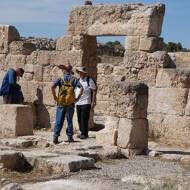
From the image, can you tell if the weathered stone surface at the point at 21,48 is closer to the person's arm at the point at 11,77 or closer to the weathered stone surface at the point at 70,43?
the weathered stone surface at the point at 70,43

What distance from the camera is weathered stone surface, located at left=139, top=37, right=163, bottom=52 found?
13880 mm

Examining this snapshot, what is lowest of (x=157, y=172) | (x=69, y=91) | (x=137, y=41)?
(x=157, y=172)

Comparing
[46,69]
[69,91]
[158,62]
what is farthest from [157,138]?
[46,69]

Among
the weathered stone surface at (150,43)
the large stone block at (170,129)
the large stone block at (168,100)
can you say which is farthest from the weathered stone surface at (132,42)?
the large stone block at (170,129)

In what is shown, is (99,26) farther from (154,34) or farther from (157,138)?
(157,138)

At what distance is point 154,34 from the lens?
14.0m

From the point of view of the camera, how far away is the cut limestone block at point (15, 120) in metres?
13.2

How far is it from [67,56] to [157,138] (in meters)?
3.39

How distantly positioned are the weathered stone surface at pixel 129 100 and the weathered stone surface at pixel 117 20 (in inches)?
110

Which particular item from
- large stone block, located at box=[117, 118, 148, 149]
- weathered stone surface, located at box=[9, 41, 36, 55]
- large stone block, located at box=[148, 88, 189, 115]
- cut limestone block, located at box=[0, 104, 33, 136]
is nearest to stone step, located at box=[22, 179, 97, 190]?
large stone block, located at box=[117, 118, 148, 149]

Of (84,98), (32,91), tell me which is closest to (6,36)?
(32,91)

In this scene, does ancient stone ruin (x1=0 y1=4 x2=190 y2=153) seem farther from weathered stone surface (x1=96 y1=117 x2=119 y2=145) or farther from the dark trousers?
the dark trousers

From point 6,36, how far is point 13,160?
7632 millimetres

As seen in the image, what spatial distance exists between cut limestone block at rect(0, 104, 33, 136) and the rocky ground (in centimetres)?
72
